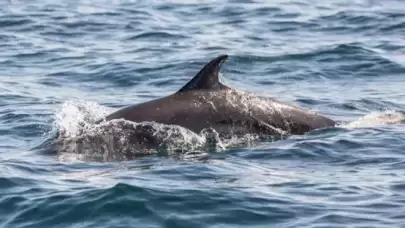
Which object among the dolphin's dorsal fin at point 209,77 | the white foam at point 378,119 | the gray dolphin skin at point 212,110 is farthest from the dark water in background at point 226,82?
the dolphin's dorsal fin at point 209,77

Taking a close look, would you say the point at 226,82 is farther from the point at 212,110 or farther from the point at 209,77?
the point at 209,77

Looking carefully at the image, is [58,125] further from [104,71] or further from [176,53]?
[176,53]

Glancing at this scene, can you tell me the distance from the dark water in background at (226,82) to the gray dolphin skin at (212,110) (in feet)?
1.51

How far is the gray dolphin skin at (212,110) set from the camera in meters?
13.7

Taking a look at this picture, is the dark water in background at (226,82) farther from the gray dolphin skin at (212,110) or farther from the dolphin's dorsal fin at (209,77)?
the dolphin's dorsal fin at (209,77)

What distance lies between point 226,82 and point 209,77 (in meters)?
6.47

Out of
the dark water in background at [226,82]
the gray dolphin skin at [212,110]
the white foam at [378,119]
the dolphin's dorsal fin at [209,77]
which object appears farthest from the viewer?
the white foam at [378,119]

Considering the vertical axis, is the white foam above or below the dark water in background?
below

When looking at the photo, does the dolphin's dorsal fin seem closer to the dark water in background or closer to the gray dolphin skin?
the gray dolphin skin

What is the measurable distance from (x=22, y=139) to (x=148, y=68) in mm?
6471

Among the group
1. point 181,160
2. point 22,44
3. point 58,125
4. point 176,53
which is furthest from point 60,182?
Answer: point 22,44

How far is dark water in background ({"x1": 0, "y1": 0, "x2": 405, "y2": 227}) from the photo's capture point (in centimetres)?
1053

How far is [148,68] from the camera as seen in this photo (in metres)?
20.9

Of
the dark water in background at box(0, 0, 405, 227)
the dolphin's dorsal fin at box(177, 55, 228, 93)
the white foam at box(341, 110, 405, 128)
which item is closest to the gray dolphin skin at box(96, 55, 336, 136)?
the dolphin's dorsal fin at box(177, 55, 228, 93)
